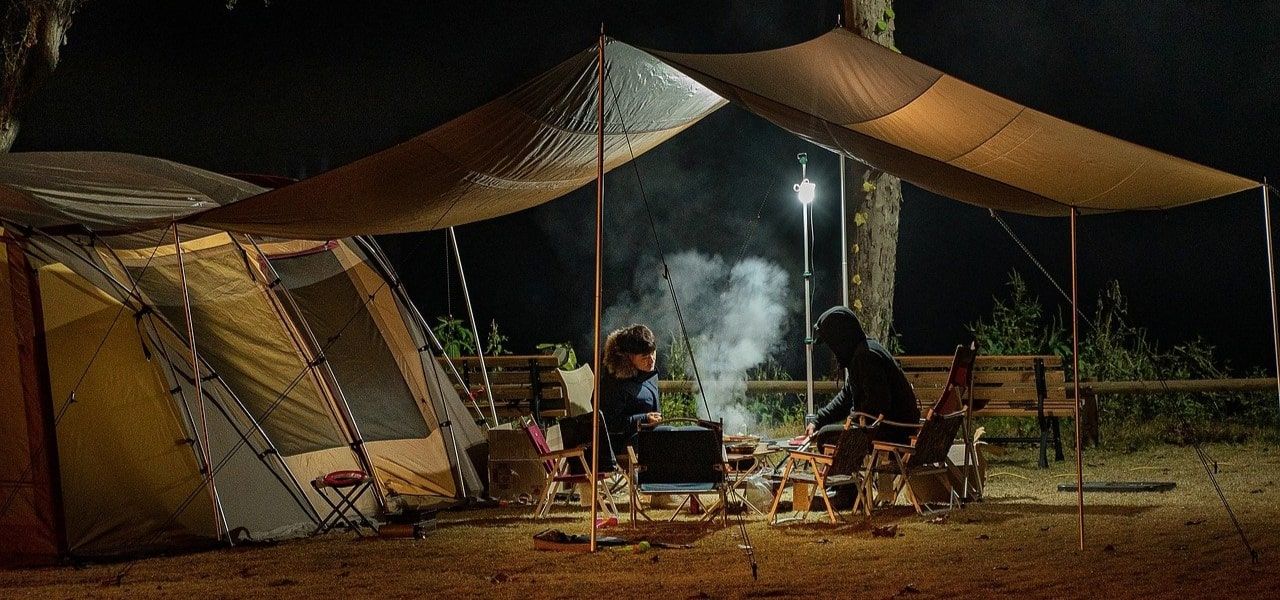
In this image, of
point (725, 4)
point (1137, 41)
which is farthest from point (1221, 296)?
point (725, 4)

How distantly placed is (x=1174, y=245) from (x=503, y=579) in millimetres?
15139

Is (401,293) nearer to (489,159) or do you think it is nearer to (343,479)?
(343,479)

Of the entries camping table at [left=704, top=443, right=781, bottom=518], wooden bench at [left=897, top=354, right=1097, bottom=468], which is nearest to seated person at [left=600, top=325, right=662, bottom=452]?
camping table at [left=704, top=443, right=781, bottom=518]

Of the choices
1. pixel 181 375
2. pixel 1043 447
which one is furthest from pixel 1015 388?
pixel 181 375

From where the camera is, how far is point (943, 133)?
21.2 feet

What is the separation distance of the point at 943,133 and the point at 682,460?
235 cm

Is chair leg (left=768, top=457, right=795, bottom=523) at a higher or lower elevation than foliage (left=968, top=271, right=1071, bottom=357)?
lower

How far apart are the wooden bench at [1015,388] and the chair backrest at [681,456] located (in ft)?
10.7

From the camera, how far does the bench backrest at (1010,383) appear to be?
9672mm

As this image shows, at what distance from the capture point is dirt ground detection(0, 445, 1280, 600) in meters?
5.11

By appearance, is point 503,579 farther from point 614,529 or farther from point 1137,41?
point 1137,41

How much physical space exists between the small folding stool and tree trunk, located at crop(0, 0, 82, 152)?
6863 mm

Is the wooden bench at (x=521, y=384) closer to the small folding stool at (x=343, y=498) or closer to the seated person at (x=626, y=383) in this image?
the seated person at (x=626, y=383)

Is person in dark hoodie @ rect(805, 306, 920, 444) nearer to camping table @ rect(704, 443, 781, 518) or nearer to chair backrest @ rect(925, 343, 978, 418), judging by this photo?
chair backrest @ rect(925, 343, 978, 418)
